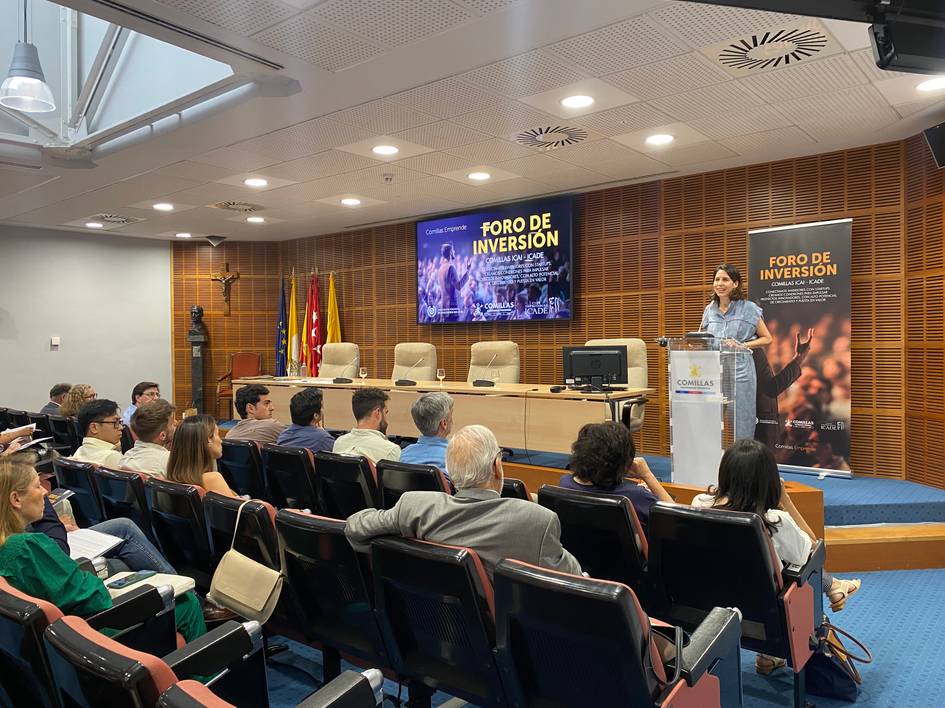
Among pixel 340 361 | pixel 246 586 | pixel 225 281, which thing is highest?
pixel 225 281

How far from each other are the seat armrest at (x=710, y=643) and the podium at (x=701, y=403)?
9.79 feet

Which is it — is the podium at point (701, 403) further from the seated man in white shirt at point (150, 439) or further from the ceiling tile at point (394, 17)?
the seated man in white shirt at point (150, 439)

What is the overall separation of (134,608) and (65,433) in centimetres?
469

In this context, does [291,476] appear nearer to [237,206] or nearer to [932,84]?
[932,84]

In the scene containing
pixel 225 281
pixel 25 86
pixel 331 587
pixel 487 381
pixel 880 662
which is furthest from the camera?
pixel 225 281

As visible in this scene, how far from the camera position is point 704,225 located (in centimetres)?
723

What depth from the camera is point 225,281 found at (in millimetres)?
11391

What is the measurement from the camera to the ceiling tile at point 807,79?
4.32 m

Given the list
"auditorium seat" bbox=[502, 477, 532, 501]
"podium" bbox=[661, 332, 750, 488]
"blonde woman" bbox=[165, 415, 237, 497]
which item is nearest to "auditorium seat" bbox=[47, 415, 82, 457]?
"blonde woman" bbox=[165, 415, 237, 497]

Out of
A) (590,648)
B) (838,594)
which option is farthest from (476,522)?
(838,594)

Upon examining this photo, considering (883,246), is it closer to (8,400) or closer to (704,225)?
(704,225)

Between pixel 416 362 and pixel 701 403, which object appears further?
pixel 416 362

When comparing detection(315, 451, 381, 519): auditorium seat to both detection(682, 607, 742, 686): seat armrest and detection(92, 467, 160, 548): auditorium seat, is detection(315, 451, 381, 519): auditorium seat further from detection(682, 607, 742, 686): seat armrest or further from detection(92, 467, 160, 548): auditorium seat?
detection(682, 607, 742, 686): seat armrest

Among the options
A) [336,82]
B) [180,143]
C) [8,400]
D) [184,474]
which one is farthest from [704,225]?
[8,400]
